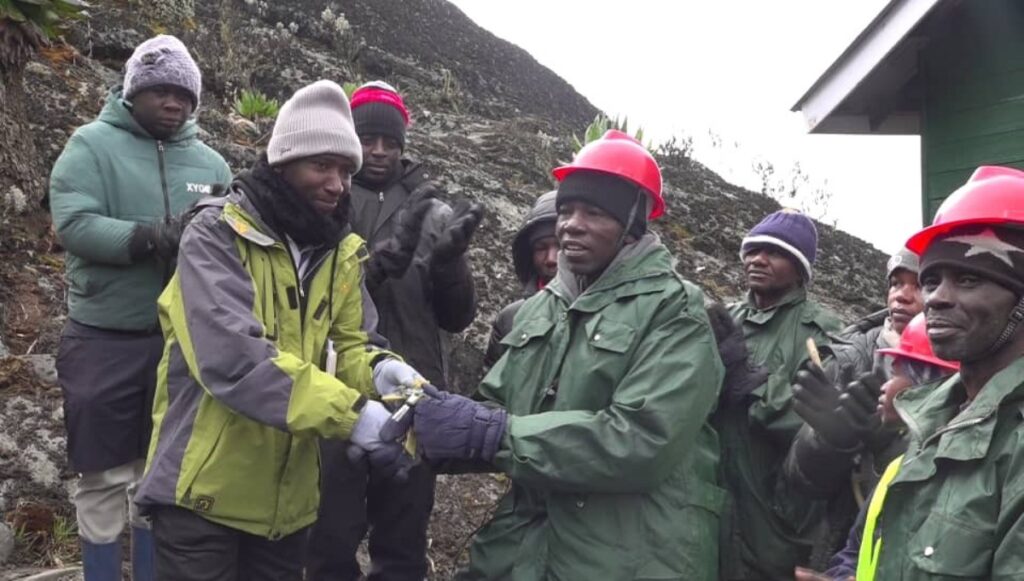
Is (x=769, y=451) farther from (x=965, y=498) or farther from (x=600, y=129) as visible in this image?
(x=600, y=129)

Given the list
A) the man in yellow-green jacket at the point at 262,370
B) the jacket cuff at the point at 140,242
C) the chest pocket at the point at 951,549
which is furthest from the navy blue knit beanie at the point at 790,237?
the jacket cuff at the point at 140,242

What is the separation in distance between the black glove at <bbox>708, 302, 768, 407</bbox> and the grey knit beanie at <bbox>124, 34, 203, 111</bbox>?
84.0 inches

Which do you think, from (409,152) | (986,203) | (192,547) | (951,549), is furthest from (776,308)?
(409,152)

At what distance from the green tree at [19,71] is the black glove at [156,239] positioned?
2.61m

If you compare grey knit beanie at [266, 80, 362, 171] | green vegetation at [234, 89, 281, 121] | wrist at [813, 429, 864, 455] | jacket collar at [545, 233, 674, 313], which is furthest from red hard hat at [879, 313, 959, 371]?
green vegetation at [234, 89, 281, 121]

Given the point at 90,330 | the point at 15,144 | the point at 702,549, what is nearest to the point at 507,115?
the point at 15,144

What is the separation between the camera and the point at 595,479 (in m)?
2.75

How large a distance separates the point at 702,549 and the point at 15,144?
4815 mm

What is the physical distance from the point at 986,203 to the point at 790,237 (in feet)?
5.22

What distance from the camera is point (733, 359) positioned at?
3262mm

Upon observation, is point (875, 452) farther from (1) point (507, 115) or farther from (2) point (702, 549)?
(1) point (507, 115)

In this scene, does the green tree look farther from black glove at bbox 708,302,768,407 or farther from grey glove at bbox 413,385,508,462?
black glove at bbox 708,302,768,407

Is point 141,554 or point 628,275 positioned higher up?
point 628,275

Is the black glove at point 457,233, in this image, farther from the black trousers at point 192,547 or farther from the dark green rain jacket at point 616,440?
the black trousers at point 192,547
